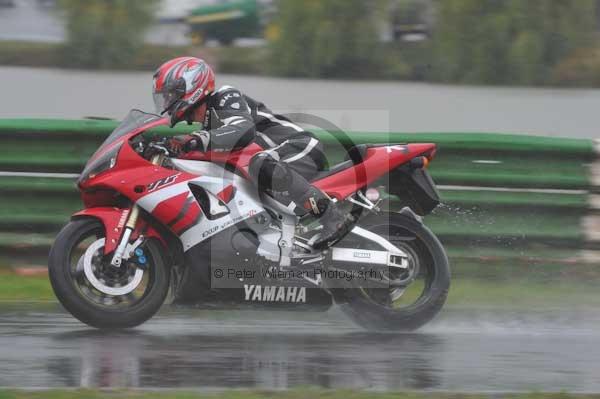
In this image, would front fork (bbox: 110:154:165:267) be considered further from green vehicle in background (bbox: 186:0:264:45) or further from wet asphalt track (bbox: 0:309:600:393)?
green vehicle in background (bbox: 186:0:264:45)

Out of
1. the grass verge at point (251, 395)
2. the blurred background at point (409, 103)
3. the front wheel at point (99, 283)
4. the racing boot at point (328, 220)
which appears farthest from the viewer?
the blurred background at point (409, 103)

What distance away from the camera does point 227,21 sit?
15.1 meters

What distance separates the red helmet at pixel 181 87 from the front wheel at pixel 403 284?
131 cm

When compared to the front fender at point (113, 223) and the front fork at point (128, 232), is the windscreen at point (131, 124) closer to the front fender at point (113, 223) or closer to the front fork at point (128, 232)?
the front fork at point (128, 232)

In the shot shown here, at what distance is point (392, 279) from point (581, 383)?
155 centimetres

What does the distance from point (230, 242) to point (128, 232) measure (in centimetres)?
65

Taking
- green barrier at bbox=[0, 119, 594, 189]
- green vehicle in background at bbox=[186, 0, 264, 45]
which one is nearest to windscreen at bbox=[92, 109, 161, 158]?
green barrier at bbox=[0, 119, 594, 189]

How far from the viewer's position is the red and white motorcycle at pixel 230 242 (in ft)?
20.5

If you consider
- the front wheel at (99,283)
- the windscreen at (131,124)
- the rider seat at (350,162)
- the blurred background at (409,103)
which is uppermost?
the windscreen at (131,124)

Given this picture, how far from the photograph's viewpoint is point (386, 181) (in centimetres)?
671

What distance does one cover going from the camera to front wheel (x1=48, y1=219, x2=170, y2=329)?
6.14 meters

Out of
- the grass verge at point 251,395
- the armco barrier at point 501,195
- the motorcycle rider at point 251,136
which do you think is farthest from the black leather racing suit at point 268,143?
the armco barrier at point 501,195

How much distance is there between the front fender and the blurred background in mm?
807

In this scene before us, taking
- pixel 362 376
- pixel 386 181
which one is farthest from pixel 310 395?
pixel 386 181
